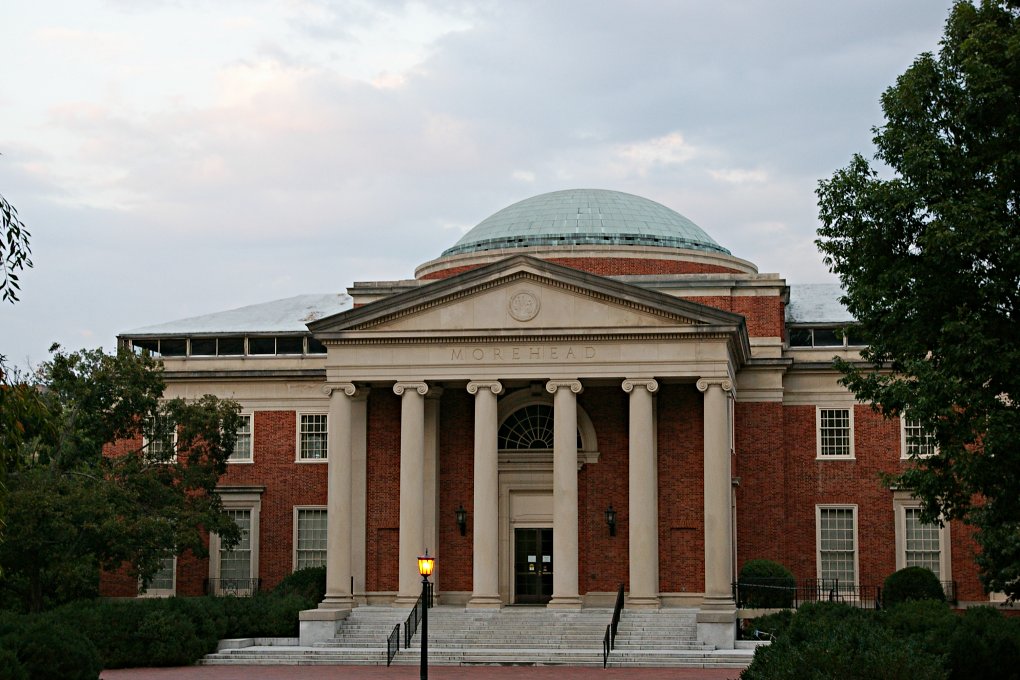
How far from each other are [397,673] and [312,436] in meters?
16.3

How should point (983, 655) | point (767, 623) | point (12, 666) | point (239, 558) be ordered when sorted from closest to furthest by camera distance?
1. point (12, 666)
2. point (983, 655)
3. point (767, 623)
4. point (239, 558)

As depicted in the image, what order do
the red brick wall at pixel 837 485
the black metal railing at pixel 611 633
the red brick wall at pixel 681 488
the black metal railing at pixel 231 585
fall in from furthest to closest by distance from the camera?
the black metal railing at pixel 231 585, the red brick wall at pixel 837 485, the red brick wall at pixel 681 488, the black metal railing at pixel 611 633

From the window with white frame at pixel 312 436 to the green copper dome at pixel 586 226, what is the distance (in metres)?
7.57

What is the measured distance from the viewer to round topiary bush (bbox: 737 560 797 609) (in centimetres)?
4125

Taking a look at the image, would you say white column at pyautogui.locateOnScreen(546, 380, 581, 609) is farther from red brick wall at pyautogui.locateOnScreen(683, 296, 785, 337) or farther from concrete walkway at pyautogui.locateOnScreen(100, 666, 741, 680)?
red brick wall at pyautogui.locateOnScreen(683, 296, 785, 337)

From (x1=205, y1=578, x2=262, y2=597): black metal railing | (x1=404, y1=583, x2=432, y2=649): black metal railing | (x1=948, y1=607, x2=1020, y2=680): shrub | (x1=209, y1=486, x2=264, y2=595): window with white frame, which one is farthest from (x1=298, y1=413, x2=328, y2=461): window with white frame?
(x1=948, y1=607, x2=1020, y2=680): shrub

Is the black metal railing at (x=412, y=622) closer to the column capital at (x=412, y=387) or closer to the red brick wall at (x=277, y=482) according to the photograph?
the column capital at (x=412, y=387)

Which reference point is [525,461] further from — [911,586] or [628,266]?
[911,586]

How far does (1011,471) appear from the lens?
80.4 feet

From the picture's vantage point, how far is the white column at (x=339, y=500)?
132 ft

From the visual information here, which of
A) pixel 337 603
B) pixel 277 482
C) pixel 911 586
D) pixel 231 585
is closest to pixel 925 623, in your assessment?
pixel 911 586

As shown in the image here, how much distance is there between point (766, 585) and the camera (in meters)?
41.5

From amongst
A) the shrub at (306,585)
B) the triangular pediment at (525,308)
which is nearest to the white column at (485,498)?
the triangular pediment at (525,308)

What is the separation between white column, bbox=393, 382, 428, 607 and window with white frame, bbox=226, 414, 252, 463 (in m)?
9.64
